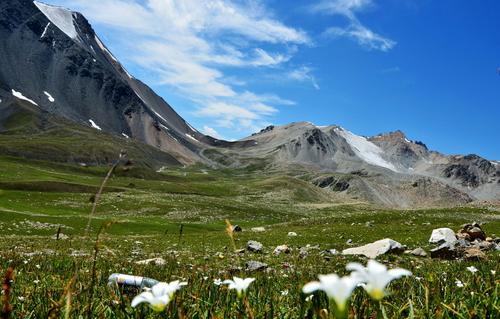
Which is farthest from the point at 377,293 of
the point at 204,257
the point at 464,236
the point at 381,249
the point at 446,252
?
the point at 464,236

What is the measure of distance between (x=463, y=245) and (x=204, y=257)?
20.5m

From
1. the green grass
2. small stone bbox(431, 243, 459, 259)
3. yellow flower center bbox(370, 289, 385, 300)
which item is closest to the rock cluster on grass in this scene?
small stone bbox(431, 243, 459, 259)

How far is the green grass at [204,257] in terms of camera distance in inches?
152

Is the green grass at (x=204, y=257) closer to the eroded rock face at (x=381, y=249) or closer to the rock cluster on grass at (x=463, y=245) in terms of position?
the rock cluster on grass at (x=463, y=245)

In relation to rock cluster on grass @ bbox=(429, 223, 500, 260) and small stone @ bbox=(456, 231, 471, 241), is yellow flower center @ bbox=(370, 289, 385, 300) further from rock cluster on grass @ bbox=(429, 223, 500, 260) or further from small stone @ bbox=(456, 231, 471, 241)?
small stone @ bbox=(456, 231, 471, 241)

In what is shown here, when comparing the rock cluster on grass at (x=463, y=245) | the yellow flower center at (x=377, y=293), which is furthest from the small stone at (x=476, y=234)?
the yellow flower center at (x=377, y=293)

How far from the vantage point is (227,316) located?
12.7 ft

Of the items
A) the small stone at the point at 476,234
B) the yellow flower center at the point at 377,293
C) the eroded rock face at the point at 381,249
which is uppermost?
the yellow flower center at the point at 377,293

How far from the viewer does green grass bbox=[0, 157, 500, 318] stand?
3859mm

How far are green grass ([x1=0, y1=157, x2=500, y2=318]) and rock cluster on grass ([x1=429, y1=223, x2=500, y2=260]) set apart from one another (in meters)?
1.03

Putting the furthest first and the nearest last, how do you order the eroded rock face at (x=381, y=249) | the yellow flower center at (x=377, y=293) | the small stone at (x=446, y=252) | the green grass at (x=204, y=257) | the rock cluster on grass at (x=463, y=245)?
the eroded rock face at (x=381, y=249) → the small stone at (x=446, y=252) → the rock cluster on grass at (x=463, y=245) → the green grass at (x=204, y=257) → the yellow flower center at (x=377, y=293)

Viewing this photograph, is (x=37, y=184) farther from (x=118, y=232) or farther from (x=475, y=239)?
(x=475, y=239)

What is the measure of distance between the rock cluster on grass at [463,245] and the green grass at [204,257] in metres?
1.03

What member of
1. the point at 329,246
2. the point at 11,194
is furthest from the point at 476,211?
the point at 11,194
